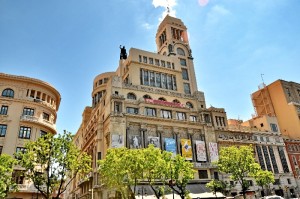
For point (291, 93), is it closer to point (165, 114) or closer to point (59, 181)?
point (165, 114)

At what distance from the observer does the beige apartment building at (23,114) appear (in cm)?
3616

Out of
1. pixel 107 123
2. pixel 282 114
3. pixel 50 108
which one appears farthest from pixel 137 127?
pixel 282 114

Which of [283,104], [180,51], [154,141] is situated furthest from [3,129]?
[283,104]

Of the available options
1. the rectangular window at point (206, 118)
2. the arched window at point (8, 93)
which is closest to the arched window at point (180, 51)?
the rectangular window at point (206, 118)

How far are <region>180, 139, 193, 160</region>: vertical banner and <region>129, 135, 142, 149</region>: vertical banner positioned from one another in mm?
8728

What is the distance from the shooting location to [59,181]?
24.1 m

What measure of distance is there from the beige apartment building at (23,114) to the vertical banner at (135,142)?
14059 millimetres

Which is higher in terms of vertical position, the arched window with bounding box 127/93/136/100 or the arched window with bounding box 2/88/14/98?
the arched window with bounding box 127/93/136/100

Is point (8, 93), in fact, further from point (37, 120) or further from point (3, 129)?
point (37, 120)

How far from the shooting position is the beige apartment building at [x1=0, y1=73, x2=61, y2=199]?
36156 millimetres

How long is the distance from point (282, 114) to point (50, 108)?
60341mm

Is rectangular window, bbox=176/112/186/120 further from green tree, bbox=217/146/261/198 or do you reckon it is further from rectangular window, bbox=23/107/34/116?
rectangular window, bbox=23/107/34/116

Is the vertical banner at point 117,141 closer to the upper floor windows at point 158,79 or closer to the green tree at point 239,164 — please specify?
the upper floor windows at point 158,79

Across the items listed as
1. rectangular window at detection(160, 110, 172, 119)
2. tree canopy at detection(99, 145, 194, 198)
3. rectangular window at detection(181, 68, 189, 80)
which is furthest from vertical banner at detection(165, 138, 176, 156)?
rectangular window at detection(181, 68, 189, 80)
